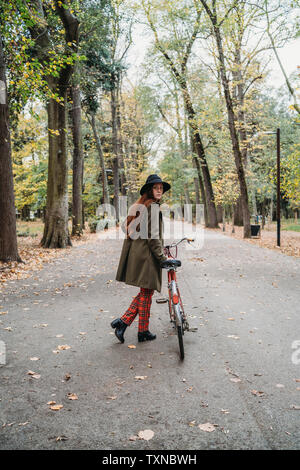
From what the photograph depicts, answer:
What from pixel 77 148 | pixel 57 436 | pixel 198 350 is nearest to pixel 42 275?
pixel 198 350

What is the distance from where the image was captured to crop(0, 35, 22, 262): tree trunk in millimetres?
10492

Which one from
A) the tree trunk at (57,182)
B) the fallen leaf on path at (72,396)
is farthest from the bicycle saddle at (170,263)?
the tree trunk at (57,182)

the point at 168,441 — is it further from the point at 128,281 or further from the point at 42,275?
the point at 42,275

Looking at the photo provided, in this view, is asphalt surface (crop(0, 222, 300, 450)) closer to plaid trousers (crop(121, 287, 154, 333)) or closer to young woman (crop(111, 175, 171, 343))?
plaid trousers (crop(121, 287, 154, 333))

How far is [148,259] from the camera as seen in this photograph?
15.3 feet

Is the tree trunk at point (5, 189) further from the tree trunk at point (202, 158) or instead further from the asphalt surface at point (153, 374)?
the tree trunk at point (202, 158)

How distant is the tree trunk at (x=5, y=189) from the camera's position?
10.5 m

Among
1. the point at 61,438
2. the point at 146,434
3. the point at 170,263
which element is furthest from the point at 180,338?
the point at 61,438

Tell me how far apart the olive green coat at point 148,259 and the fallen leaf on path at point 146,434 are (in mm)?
1925

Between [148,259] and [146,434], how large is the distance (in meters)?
2.20

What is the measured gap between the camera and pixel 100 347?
4.87 metres

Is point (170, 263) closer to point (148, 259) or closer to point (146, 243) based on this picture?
point (148, 259)

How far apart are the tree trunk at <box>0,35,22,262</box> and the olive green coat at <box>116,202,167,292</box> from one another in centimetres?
741

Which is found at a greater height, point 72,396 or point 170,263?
point 170,263
